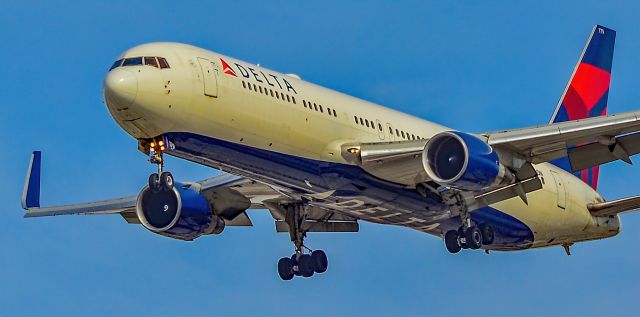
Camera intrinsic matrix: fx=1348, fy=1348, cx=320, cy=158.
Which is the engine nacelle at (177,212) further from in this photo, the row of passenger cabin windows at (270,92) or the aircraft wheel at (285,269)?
the row of passenger cabin windows at (270,92)

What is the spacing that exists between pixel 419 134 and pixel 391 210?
3.07m

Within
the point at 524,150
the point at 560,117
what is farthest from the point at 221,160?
the point at 560,117

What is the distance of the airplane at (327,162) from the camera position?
125 ft

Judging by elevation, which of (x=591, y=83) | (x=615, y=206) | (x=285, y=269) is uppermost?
(x=591, y=83)

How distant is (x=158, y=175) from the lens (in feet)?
125

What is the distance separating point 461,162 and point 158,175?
30.0 feet

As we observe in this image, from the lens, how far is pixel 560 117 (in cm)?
5416

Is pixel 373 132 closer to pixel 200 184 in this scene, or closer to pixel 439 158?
pixel 439 158

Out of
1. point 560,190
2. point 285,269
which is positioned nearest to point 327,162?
point 285,269

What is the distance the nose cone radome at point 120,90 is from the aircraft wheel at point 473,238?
12974mm

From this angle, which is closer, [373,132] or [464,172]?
[464,172]

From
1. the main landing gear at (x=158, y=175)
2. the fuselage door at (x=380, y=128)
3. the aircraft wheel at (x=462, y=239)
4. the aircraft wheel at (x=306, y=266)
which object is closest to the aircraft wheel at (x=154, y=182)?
the main landing gear at (x=158, y=175)

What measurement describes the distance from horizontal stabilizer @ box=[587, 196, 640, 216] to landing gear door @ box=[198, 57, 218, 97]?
631 inches

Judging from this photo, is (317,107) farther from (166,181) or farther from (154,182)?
(154,182)
